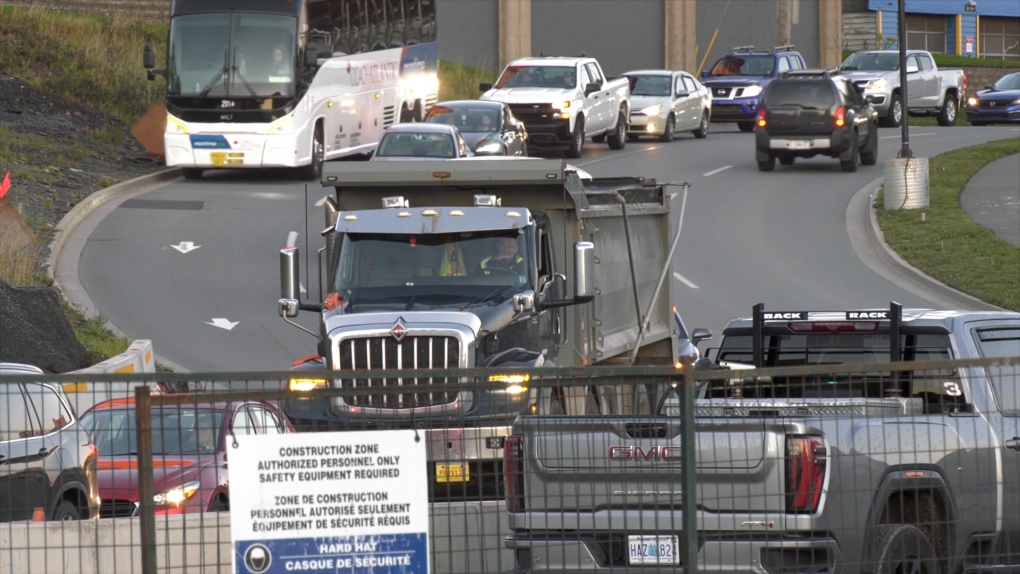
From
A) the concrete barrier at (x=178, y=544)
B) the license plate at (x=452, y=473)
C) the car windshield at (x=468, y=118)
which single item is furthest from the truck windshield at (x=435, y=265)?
the car windshield at (x=468, y=118)

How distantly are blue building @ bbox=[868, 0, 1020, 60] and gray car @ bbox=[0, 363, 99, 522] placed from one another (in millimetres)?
62328

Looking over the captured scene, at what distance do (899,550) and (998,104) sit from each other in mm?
41657

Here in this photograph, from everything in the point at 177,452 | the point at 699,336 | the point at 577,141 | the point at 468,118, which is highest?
the point at 468,118

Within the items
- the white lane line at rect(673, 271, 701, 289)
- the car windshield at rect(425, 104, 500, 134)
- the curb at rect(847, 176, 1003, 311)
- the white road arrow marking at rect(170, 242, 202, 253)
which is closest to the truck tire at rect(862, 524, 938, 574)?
the curb at rect(847, 176, 1003, 311)

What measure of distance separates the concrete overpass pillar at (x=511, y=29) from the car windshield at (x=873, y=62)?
43.3 ft

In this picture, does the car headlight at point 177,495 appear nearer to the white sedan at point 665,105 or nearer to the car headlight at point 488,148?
the car headlight at point 488,148

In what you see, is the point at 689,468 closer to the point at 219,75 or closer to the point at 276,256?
the point at 276,256

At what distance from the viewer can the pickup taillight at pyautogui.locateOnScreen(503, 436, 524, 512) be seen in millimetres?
6328

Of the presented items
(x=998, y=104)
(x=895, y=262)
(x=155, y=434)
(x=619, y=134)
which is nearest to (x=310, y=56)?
(x=619, y=134)

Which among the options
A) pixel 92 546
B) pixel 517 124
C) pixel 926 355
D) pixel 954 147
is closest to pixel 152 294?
pixel 517 124

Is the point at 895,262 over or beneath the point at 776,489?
beneath

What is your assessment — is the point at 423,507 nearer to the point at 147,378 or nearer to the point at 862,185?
the point at 147,378

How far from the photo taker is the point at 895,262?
2500 centimetres

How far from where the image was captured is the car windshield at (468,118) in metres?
30.0
